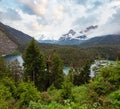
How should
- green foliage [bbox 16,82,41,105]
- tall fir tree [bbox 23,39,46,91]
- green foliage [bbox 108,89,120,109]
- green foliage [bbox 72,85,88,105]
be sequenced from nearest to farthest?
green foliage [bbox 108,89,120,109], green foliage [bbox 72,85,88,105], green foliage [bbox 16,82,41,105], tall fir tree [bbox 23,39,46,91]

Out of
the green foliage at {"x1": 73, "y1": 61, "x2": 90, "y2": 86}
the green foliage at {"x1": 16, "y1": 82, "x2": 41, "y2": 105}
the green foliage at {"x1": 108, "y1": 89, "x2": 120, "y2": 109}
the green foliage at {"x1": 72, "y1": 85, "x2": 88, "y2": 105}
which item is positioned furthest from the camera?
the green foliage at {"x1": 73, "y1": 61, "x2": 90, "y2": 86}

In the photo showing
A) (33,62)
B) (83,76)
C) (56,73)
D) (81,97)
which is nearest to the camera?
(81,97)

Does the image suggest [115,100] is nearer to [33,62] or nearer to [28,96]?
[28,96]

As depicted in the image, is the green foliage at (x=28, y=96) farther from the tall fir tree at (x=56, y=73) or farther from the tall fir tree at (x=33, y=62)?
the tall fir tree at (x=56, y=73)

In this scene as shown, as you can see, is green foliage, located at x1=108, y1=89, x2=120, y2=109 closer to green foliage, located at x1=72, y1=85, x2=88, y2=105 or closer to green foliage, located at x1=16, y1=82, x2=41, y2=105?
green foliage, located at x1=72, y1=85, x2=88, y2=105

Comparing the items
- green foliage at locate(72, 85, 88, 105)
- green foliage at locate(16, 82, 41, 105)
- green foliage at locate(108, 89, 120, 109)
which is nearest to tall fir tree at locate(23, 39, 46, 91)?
green foliage at locate(16, 82, 41, 105)

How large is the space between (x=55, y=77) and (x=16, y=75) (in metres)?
16.2

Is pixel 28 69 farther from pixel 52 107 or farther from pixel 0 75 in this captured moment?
pixel 52 107

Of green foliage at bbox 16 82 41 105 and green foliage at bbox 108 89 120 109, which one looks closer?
green foliage at bbox 108 89 120 109

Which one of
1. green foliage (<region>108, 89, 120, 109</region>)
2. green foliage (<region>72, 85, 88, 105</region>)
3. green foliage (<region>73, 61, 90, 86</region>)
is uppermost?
green foliage (<region>108, 89, 120, 109</region>)

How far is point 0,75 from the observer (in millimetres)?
58469

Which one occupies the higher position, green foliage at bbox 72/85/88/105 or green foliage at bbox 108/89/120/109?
green foliage at bbox 108/89/120/109

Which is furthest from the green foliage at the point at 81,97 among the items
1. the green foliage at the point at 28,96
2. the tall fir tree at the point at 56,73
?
the tall fir tree at the point at 56,73

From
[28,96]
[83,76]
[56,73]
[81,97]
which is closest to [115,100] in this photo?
[81,97]
